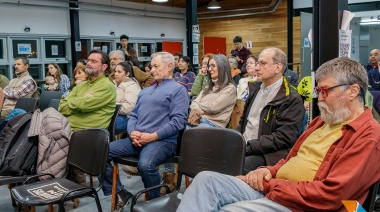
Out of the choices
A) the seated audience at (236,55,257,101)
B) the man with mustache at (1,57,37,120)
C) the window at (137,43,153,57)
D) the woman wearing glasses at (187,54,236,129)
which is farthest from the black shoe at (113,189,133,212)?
the window at (137,43,153,57)

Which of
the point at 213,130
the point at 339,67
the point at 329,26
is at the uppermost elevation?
the point at 329,26

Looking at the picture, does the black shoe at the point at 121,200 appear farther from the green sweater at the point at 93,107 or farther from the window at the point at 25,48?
the window at the point at 25,48

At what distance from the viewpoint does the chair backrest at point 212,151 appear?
2.49 meters

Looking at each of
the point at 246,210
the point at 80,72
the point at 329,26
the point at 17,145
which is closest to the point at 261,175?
the point at 246,210

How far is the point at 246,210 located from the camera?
6.64 feet

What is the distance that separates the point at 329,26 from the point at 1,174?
2497 millimetres

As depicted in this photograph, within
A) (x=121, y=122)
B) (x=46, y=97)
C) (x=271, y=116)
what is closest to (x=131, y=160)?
(x=271, y=116)

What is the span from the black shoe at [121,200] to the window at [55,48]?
6974 millimetres

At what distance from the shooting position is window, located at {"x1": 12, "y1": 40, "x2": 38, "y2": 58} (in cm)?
909

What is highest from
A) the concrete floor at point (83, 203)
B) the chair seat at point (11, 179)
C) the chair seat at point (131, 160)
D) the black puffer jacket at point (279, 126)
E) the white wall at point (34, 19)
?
the white wall at point (34, 19)

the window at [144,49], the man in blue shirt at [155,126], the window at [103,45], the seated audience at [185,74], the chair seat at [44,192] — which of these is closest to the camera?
the chair seat at [44,192]

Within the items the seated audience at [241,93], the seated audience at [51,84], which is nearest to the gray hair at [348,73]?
the seated audience at [241,93]

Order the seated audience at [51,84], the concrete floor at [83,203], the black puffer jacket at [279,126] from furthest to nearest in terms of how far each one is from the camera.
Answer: the seated audience at [51,84] < the concrete floor at [83,203] < the black puffer jacket at [279,126]

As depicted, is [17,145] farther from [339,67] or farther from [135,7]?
[135,7]
